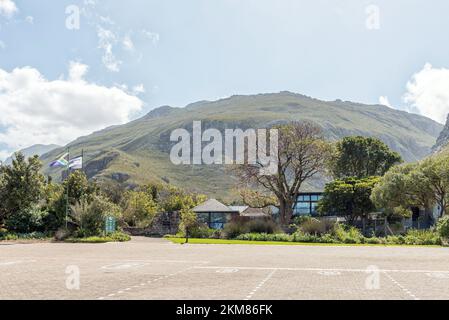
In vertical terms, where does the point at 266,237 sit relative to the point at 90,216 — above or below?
below

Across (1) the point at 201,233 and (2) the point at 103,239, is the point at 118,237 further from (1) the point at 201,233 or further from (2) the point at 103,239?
(1) the point at 201,233

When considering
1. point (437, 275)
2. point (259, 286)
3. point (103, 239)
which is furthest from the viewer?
point (103, 239)

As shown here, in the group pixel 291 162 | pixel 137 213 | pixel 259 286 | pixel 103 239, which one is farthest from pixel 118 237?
pixel 259 286

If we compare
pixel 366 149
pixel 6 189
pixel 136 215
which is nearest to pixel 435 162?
pixel 366 149

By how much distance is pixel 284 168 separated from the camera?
5900 cm

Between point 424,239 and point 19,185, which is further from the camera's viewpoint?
point 19,185

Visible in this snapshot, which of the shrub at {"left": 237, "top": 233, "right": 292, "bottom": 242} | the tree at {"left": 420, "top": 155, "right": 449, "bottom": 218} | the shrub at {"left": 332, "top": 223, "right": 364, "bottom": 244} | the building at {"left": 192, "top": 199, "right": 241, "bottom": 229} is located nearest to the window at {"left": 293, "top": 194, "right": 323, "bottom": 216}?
the building at {"left": 192, "top": 199, "right": 241, "bottom": 229}

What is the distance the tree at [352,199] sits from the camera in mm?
65750

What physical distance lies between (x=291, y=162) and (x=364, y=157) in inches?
1173

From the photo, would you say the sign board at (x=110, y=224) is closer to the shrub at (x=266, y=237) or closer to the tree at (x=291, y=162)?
the shrub at (x=266, y=237)

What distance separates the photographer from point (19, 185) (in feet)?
147

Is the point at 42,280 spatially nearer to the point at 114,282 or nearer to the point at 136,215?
the point at 114,282

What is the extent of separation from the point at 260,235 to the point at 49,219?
20.4 meters

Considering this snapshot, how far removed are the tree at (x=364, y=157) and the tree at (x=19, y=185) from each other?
2053 inches
